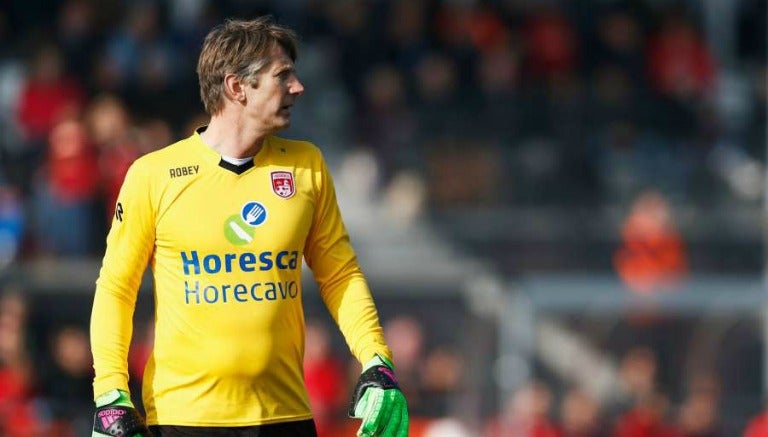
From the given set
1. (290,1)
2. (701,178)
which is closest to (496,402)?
(701,178)

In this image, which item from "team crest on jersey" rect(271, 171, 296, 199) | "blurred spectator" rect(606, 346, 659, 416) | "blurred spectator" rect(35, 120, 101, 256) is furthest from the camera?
"blurred spectator" rect(606, 346, 659, 416)

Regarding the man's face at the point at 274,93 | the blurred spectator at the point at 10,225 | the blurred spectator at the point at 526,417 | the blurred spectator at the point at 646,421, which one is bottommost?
the blurred spectator at the point at 646,421

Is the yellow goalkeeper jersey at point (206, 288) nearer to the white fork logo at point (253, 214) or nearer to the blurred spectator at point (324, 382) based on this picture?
the white fork logo at point (253, 214)

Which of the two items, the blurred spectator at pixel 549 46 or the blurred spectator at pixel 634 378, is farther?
the blurred spectator at pixel 549 46

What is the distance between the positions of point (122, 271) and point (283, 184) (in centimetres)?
52

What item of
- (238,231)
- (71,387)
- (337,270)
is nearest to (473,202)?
(71,387)

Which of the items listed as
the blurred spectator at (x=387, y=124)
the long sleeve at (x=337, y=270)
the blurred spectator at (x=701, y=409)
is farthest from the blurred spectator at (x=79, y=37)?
the long sleeve at (x=337, y=270)

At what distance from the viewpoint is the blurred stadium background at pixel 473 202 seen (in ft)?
40.1

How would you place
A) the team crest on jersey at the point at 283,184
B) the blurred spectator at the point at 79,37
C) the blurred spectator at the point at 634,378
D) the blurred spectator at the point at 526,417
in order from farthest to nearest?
the blurred spectator at the point at 79,37 < the blurred spectator at the point at 634,378 < the blurred spectator at the point at 526,417 < the team crest on jersey at the point at 283,184

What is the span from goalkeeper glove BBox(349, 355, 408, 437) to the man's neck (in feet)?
2.34

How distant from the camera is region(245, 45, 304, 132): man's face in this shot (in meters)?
4.65

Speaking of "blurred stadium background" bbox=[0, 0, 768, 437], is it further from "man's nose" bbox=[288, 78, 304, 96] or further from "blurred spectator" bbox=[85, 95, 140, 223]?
"man's nose" bbox=[288, 78, 304, 96]

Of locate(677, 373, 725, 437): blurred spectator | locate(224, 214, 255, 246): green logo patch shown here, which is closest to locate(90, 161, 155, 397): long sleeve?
locate(224, 214, 255, 246): green logo patch

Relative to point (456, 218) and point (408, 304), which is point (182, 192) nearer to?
point (408, 304)
